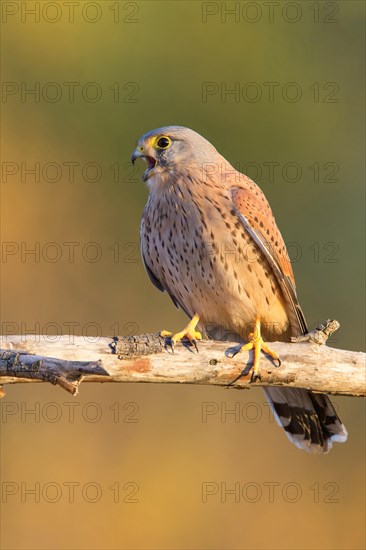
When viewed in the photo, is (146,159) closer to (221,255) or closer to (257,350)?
(221,255)

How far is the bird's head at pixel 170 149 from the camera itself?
4574 mm

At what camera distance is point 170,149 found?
461 cm

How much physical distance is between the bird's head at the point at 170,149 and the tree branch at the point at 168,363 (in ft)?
3.60

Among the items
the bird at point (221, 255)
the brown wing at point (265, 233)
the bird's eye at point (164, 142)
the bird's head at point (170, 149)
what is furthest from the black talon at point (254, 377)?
the bird's eye at point (164, 142)

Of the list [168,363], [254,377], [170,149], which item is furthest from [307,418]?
[170,149]

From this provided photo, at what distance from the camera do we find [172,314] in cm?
710

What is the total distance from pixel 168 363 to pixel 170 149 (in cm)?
134

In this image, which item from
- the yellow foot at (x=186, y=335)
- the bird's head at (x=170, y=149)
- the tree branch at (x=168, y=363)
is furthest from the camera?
the bird's head at (x=170, y=149)

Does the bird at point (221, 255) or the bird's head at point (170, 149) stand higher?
the bird's head at point (170, 149)

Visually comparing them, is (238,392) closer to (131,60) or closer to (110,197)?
(110,197)

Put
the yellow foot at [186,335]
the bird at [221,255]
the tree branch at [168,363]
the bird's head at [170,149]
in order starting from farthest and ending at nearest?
the bird's head at [170,149]
the bird at [221,255]
the yellow foot at [186,335]
the tree branch at [168,363]

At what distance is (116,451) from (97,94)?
3635mm

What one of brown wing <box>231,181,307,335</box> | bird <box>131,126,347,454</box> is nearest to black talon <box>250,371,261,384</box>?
bird <box>131,126,347,454</box>

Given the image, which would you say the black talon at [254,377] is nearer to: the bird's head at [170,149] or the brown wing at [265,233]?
the brown wing at [265,233]
